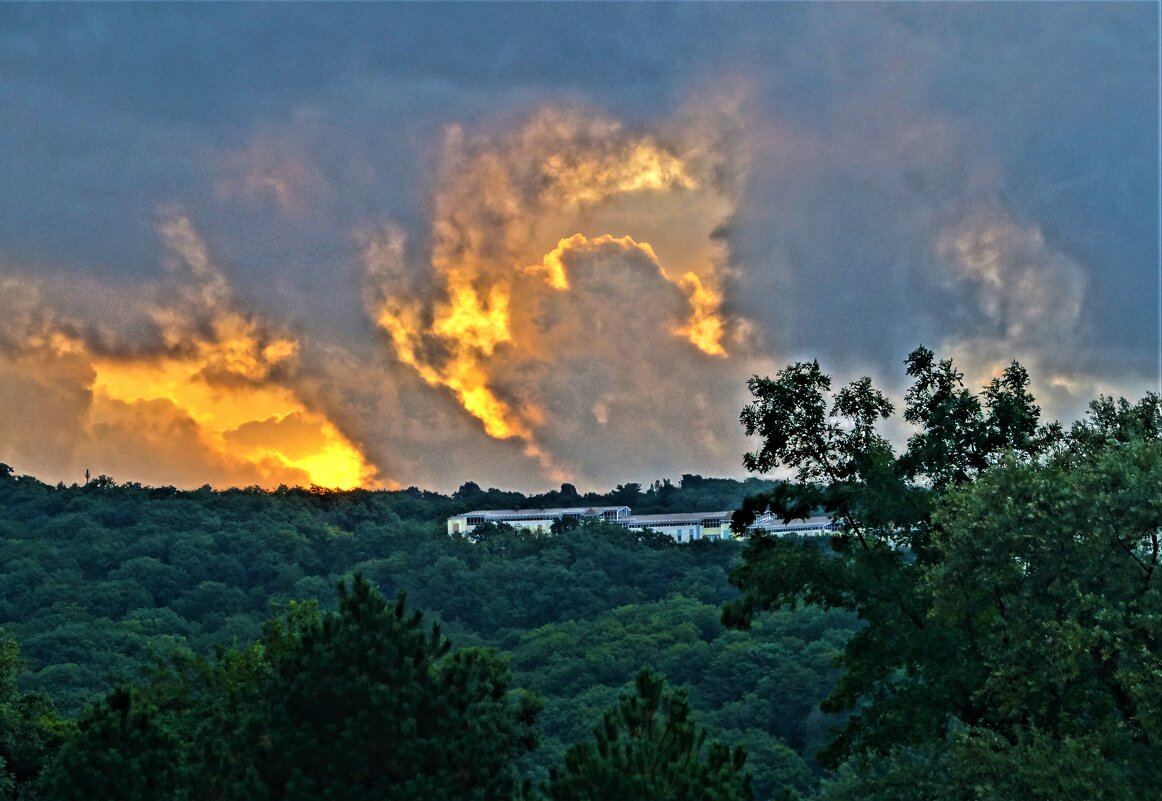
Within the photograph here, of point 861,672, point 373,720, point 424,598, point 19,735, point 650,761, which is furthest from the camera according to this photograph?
point 424,598

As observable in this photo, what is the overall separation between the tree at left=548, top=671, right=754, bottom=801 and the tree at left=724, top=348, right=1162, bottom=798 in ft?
10.9

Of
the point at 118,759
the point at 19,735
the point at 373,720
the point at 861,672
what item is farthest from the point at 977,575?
the point at 19,735

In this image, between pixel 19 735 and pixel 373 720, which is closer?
pixel 373 720

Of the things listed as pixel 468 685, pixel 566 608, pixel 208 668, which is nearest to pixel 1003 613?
pixel 468 685

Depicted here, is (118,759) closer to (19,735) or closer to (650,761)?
(650,761)

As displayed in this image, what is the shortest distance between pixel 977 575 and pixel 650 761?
19.6 feet

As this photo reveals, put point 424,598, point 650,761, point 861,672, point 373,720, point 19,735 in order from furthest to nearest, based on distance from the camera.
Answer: point 424,598, point 19,735, point 861,672, point 373,720, point 650,761

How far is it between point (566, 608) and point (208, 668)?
87187 millimetres

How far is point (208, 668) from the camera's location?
41.9m

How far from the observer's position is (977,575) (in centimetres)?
2288

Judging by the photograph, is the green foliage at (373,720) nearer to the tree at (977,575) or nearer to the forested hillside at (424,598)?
the tree at (977,575)

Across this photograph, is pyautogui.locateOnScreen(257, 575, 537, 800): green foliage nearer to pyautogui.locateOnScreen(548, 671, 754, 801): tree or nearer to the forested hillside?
pyautogui.locateOnScreen(548, 671, 754, 801): tree

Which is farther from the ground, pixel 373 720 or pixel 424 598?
pixel 424 598

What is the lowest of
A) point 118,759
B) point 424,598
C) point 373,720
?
point 118,759
